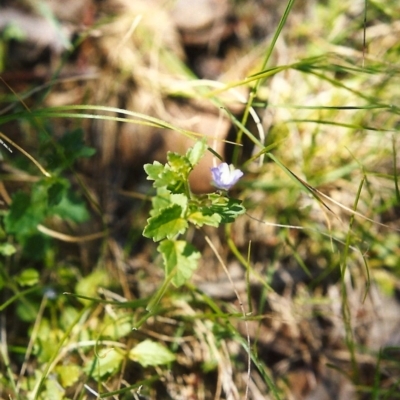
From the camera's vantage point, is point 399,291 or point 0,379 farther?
point 399,291

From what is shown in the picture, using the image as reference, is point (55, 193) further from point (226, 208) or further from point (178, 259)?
point (226, 208)

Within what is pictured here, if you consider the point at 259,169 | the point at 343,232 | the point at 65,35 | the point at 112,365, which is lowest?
the point at 112,365

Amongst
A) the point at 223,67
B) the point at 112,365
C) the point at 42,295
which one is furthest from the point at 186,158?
the point at 223,67

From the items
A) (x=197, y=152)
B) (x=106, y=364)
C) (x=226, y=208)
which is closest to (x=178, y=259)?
(x=226, y=208)

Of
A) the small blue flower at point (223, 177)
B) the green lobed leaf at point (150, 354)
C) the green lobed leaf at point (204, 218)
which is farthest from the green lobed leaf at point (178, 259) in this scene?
the green lobed leaf at point (150, 354)

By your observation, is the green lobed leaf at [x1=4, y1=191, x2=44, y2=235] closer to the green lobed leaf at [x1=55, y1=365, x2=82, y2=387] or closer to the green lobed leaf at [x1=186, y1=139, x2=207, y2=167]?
the green lobed leaf at [x1=55, y1=365, x2=82, y2=387]

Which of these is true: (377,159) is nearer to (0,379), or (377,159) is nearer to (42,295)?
(42,295)

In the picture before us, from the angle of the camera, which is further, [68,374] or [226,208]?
[68,374]
